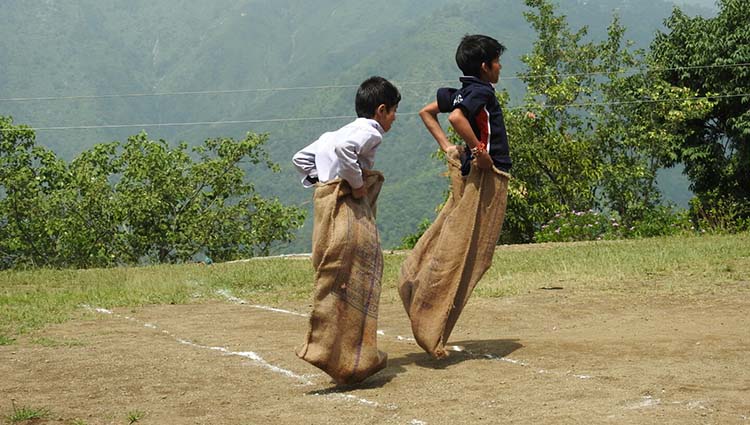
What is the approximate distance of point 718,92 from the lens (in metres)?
31.7

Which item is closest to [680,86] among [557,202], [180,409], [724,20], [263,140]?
[724,20]

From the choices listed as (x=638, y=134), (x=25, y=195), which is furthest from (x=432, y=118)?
(x=25, y=195)

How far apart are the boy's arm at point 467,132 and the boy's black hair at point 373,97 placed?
0.49 metres

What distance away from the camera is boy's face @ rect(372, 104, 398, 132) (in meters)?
7.29

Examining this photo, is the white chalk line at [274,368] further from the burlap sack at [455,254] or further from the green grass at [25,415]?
the green grass at [25,415]

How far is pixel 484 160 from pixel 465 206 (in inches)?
15.5

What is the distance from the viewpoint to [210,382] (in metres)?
7.50

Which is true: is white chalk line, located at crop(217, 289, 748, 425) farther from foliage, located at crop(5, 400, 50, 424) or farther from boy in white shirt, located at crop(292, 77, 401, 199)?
foliage, located at crop(5, 400, 50, 424)

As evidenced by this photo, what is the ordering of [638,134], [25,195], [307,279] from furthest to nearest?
[25,195] < [638,134] < [307,279]

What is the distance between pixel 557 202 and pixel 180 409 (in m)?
22.2

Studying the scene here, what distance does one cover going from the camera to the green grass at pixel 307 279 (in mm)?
11688

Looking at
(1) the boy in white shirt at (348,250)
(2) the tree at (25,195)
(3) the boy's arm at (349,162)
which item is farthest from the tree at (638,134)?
(3) the boy's arm at (349,162)

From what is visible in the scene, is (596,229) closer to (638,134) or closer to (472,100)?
(638,134)

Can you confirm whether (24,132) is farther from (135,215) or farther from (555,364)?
(555,364)
